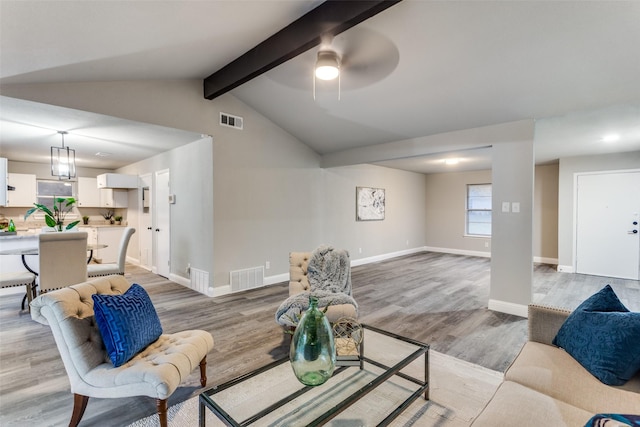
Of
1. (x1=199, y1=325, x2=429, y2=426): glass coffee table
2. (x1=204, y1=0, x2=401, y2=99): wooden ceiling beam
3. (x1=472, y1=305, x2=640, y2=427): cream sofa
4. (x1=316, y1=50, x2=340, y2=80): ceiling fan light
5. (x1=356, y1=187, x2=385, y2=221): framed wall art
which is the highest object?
(x1=204, y1=0, x2=401, y2=99): wooden ceiling beam

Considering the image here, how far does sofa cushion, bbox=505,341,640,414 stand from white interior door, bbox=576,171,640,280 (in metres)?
5.64

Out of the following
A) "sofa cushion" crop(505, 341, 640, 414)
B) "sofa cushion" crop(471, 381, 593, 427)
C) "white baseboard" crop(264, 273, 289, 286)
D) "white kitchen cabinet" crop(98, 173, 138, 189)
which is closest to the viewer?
"sofa cushion" crop(471, 381, 593, 427)

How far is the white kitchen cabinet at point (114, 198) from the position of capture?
6.85 metres

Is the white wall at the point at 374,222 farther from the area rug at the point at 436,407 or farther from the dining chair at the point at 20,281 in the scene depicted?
the dining chair at the point at 20,281

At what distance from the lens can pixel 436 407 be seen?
1.90m

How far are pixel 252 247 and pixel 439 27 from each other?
379 cm

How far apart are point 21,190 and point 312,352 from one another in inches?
308

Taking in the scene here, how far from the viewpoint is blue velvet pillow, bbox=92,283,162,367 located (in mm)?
1621

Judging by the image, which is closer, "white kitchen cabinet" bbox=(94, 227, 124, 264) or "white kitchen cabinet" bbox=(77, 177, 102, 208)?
"white kitchen cabinet" bbox=(94, 227, 124, 264)

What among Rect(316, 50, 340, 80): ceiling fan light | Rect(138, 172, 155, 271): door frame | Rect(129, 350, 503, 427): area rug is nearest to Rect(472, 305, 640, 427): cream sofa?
Rect(129, 350, 503, 427): area rug

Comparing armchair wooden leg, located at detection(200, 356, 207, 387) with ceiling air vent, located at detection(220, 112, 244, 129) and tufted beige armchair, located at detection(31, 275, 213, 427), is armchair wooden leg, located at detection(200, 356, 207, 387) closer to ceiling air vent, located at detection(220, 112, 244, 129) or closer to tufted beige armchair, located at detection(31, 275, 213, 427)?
tufted beige armchair, located at detection(31, 275, 213, 427)

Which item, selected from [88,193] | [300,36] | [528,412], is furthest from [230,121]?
[88,193]

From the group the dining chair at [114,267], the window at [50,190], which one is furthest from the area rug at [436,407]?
the window at [50,190]

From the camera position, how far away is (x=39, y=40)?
6.72ft
